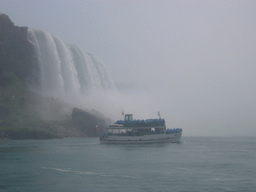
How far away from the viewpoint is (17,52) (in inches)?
6471

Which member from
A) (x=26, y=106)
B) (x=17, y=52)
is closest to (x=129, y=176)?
(x=26, y=106)

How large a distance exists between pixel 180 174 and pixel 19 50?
147 meters

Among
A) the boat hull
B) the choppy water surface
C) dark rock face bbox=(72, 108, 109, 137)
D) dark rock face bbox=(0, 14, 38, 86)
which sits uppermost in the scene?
dark rock face bbox=(0, 14, 38, 86)

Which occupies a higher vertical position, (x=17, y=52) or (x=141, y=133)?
(x=17, y=52)

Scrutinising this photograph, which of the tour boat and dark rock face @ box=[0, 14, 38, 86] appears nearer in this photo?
the tour boat

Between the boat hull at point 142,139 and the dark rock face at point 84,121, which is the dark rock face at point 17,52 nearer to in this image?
the dark rock face at point 84,121

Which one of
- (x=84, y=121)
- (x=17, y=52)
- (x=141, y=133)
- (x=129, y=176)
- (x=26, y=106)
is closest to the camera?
(x=129, y=176)

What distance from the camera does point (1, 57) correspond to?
160125mm

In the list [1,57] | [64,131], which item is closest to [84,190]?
[64,131]

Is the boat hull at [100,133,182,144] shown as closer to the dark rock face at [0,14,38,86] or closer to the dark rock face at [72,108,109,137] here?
the dark rock face at [72,108,109,137]

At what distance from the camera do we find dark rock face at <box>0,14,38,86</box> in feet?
527

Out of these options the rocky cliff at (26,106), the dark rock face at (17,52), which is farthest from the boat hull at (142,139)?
the dark rock face at (17,52)

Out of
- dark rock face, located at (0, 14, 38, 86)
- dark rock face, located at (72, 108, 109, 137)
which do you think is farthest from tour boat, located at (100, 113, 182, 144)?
dark rock face, located at (0, 14, 38, 86)

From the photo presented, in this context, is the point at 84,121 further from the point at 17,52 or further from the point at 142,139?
the point at 142,139
